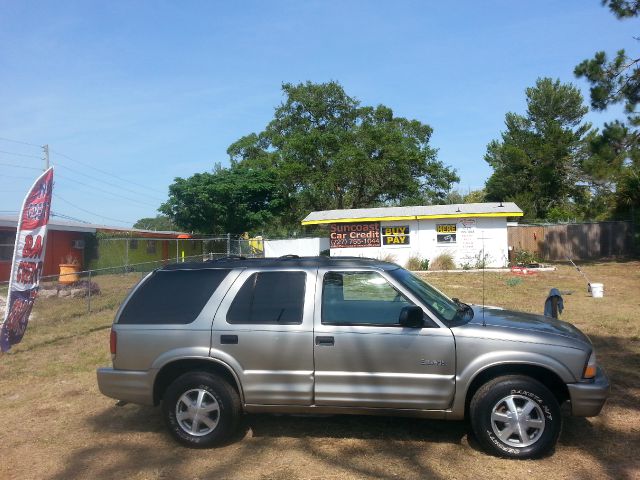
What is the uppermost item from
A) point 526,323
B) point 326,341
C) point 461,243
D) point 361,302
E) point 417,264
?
point 461,243

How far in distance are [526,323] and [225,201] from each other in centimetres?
2914

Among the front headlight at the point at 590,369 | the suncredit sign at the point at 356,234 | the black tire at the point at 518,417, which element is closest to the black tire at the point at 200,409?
the black tire at the point at 518,417

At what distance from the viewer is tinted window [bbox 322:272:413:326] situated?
15.9 feet

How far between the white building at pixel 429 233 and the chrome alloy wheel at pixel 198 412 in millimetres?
18812

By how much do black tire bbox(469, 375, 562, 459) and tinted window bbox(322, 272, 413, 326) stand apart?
1.00 meters

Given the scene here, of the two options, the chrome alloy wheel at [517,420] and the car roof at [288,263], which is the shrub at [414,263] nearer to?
the car roof at [288,263]

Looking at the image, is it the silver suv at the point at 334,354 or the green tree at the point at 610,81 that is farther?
Answer: the green tree at the point at 610,81

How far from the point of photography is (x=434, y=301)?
5145 millimetres

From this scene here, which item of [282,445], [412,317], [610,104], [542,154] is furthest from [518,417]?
[542,154]

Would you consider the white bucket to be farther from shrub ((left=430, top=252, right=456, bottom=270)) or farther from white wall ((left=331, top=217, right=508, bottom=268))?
shrub ((left=430, top=252, right=456, bottom=270))

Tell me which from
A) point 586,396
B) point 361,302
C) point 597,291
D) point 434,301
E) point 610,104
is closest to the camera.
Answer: point 586,396

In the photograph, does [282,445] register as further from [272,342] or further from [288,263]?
[288,263]

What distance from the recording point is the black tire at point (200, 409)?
16.0 ft

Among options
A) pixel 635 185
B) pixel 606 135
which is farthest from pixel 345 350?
pixel 635 185
